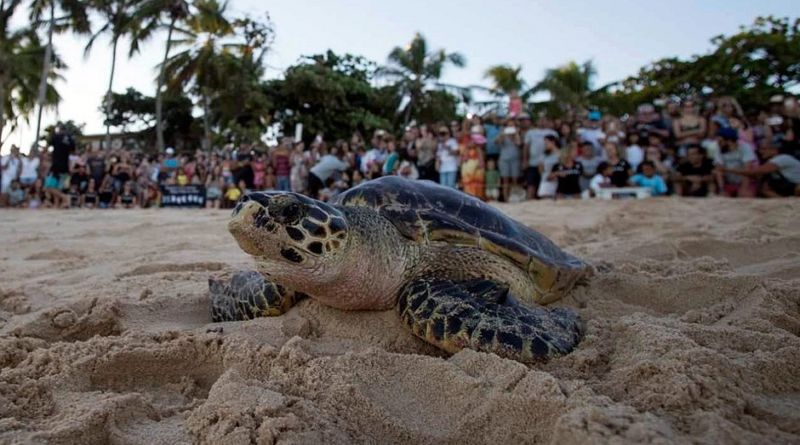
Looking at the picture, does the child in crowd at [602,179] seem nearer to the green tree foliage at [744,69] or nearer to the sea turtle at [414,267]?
the sea turtle at [414,267]

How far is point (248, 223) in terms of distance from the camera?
161cm

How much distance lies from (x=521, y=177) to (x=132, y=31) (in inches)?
698

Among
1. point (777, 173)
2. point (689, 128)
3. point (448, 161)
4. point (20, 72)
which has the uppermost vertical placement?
point (20, 72)

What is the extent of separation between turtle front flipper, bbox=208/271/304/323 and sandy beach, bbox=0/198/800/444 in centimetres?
7

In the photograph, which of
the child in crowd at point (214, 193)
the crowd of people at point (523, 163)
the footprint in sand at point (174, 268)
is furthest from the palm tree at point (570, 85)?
the footprint in sand at point (174, 268)

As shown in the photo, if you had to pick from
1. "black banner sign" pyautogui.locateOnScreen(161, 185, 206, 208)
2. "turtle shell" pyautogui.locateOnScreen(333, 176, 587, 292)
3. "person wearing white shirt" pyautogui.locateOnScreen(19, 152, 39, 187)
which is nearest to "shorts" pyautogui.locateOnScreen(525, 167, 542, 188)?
"turtle shell" pyautogui.locateOnScreen(333, 176, 587, 292)

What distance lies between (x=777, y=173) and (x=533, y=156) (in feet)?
9.27

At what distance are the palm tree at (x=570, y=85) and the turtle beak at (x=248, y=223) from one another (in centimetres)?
1944

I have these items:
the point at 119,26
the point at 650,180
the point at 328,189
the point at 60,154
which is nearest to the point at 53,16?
the point at 119,26

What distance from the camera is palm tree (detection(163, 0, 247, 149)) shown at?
2020 cm

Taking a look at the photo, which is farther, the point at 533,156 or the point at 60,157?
the point at 60,157

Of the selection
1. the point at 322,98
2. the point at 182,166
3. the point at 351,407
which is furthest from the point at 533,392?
the point at 322,98

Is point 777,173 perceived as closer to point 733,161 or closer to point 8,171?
point 733,161

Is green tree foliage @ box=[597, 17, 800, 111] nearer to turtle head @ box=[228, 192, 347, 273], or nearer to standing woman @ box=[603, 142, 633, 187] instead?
standing woman @ box=[603, 142, 633, 187]
